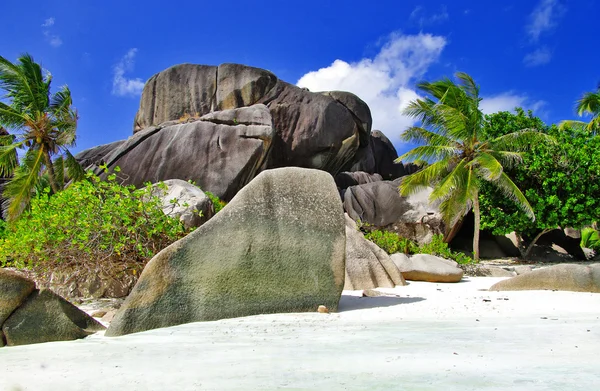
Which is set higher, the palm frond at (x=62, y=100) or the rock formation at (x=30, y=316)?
the palm frond at (x=62, y=100)

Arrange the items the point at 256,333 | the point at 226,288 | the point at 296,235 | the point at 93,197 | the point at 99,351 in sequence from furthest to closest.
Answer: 1. the point at 93,197
2. the point at 296,235
3. the point at 226,288
4. the point at 256,333
5. the point at 99,351

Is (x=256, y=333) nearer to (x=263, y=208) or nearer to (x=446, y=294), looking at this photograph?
(x=263, y=208)

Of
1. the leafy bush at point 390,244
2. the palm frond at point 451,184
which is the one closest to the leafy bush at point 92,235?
the leafy bush at point 390,244

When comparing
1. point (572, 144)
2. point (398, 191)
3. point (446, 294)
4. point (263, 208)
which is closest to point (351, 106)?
point (398, 191)

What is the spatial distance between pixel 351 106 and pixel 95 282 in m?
16.8

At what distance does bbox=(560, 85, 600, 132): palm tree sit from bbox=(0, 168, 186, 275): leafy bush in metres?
22.9

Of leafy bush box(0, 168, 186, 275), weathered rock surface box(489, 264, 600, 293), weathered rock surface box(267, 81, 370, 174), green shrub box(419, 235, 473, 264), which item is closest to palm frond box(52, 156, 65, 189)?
weathered rock surface box(267, 81, 370, 174)

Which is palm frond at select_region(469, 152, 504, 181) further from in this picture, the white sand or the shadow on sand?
the white sand

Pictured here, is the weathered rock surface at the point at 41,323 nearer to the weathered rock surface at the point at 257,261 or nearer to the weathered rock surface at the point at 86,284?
the weathered rock surface at the point at 257,261

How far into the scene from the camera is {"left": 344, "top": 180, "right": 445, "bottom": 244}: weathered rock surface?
18344 millimetres

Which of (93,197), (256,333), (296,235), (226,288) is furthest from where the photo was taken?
(93,197)

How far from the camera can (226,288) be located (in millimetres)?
4953

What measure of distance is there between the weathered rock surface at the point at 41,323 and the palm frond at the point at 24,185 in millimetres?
12340

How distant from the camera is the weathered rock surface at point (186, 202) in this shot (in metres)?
8.42
